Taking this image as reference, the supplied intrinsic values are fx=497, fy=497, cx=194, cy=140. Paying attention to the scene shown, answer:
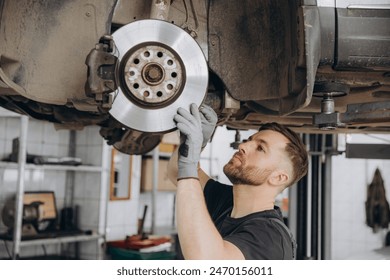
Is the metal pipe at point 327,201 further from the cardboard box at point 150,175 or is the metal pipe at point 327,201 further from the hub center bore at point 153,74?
the hub center bore at point 153,74

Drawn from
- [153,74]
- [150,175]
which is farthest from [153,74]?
[150,175]

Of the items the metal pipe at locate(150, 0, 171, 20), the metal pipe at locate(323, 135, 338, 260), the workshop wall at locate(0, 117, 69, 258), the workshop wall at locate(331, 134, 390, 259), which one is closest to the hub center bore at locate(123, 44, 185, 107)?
the metal pipe at locate(150, 0, 171, 20)

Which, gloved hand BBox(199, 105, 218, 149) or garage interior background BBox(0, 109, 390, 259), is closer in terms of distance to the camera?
gloved hand BBox(199, 105, 218, 149)

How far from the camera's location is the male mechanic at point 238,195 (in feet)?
3.45

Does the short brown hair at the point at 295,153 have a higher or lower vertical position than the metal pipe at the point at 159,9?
lower

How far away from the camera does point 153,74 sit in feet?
3.55

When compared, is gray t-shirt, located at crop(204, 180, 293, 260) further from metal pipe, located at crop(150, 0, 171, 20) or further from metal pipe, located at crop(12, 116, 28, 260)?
metal pipe, located at crop(12, 116, 28, 260)

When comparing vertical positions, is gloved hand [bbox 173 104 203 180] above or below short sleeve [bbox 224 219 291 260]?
above

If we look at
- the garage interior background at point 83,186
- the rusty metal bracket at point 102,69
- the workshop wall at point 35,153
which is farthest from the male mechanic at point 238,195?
the workshop wall at point 35,153

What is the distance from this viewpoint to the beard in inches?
48.8

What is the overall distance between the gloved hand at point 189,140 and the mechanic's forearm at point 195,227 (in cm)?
3

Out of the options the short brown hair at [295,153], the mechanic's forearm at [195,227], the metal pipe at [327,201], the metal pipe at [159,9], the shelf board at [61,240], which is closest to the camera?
the mechanic's forearm at [195,227]
